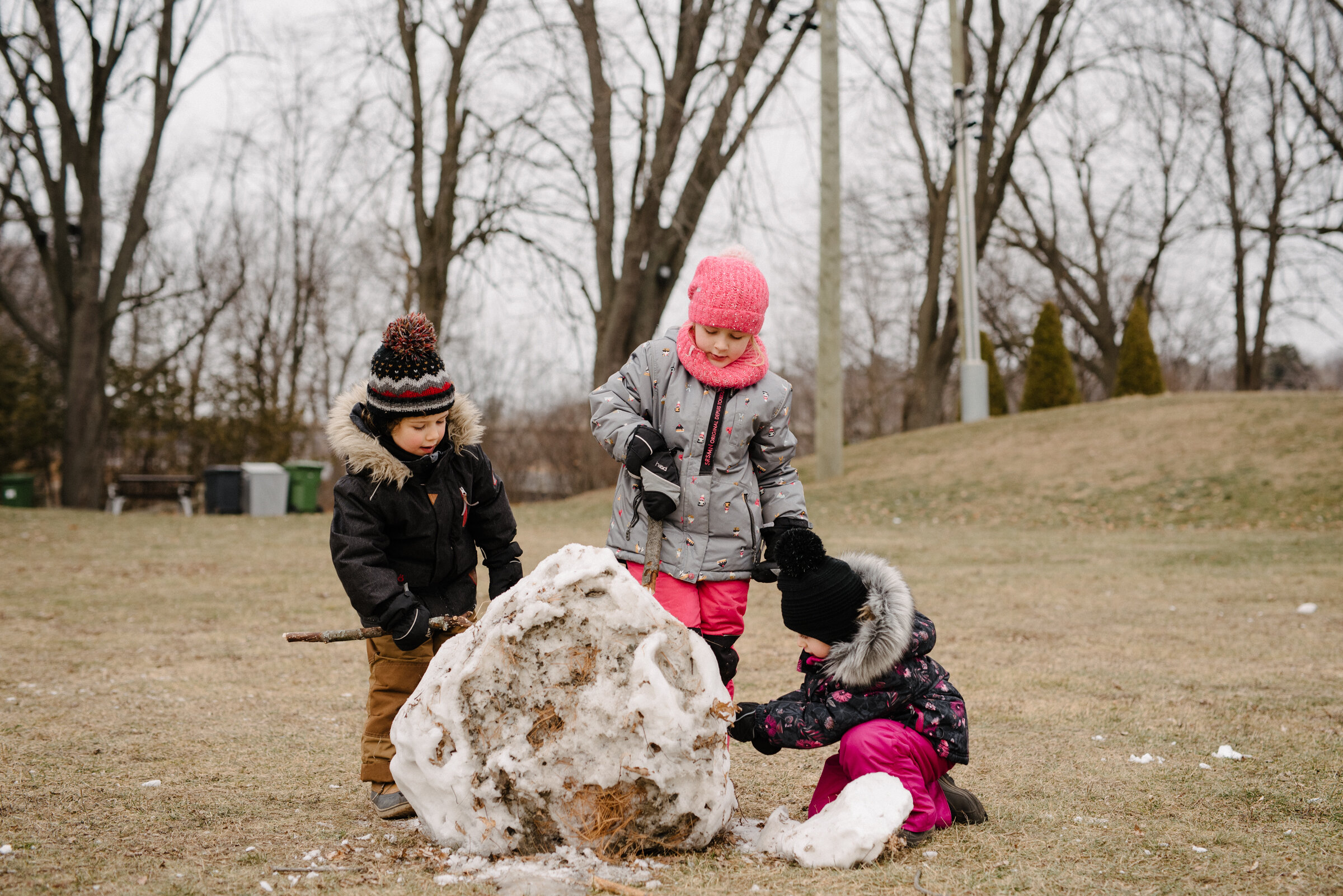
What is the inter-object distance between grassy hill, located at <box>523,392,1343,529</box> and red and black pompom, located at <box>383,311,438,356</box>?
11.1 m

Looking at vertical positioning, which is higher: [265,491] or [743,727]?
[265,491]

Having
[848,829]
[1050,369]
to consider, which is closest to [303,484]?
[848,829]

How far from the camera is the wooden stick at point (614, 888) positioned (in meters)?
2.72

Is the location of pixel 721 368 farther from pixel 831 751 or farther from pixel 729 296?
pixel 831 751

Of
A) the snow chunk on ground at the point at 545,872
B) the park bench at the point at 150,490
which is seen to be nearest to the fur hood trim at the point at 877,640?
the snow chunk on ground at the point at 545,872

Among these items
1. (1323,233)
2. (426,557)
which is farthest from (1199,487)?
(1323,233)

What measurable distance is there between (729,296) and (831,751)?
1.98 metres

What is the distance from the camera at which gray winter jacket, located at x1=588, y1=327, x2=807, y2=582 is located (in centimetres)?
364

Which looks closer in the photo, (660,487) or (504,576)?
(660,487)

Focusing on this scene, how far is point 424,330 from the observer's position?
3.64m

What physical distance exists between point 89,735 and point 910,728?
3287 mm

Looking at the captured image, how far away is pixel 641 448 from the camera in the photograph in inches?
140

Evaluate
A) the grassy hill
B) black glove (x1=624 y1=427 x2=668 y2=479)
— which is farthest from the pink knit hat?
the grassy hill

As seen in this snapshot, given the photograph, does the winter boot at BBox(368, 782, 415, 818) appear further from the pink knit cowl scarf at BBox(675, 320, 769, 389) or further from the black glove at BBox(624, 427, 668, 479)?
the pink knit cowl scarf at BBox(675, 320, 769, 389)
